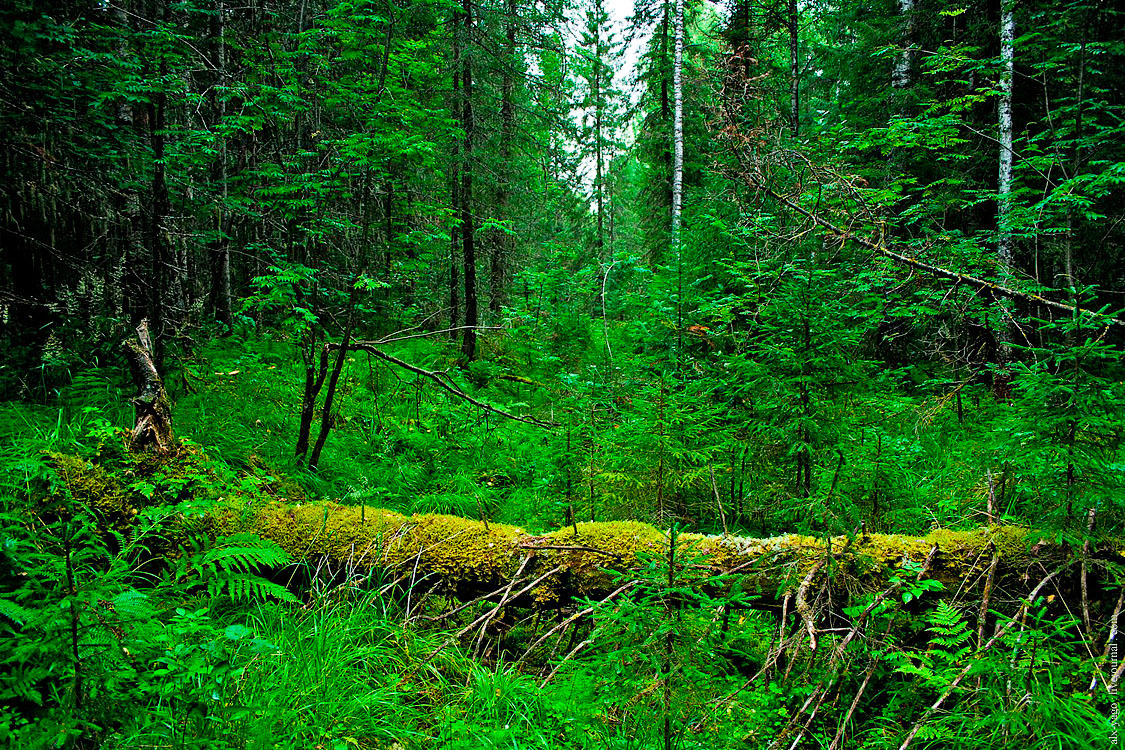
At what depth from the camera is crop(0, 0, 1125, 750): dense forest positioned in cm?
201

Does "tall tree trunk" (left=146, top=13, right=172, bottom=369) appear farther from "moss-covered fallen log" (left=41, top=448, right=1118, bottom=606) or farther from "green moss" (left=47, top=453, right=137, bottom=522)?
"moss-covered fallen log" (left=41, top=448, right=1118, bottom=606)

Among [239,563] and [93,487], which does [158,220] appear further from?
[239,563]

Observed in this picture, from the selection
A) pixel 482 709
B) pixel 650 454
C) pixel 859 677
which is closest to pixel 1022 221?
pixel 650 454

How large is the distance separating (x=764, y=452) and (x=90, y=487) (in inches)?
Answer: 166

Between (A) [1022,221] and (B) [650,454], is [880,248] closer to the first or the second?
(B) [650,454]

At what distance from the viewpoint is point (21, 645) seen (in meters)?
1.78

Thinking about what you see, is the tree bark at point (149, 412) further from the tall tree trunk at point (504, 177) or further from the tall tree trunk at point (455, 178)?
the tall tree trunk at point (504, 177)

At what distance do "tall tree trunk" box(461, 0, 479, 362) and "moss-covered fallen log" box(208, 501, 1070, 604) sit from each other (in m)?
7.21

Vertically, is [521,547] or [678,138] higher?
[678,138]

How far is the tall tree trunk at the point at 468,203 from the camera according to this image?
9.88 m

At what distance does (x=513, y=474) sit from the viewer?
233 inches

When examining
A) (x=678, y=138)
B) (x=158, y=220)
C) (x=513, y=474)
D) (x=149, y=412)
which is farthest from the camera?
(x=678, y=138)

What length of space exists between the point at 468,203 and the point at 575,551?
897cm

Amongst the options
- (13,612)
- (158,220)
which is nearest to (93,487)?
(13,612)
